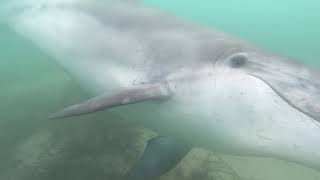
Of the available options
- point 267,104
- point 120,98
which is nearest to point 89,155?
point 120,98

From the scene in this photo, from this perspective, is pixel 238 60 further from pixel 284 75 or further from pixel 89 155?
pixel 89 155

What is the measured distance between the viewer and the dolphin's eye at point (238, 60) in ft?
14.0

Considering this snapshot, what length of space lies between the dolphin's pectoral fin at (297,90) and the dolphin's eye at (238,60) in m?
0.20

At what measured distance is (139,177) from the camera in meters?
5.54

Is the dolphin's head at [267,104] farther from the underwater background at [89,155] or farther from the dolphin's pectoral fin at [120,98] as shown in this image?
the underwater background at [89,155]

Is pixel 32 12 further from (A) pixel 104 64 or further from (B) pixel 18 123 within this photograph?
(A) pixel 104 64

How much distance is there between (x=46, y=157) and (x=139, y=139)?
1.38m

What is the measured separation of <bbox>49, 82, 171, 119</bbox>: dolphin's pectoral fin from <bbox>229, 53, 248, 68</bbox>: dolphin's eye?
0.66 metres

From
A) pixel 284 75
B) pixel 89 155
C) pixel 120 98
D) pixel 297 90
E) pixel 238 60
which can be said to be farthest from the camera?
pixel 89 155

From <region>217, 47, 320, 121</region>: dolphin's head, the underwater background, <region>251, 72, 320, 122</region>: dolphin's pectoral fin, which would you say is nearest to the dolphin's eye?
<region>217, 47, 320, 121</region>: dolphin's head

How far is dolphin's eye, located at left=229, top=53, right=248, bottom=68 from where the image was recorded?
14.0 feet

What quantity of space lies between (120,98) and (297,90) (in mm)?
1624

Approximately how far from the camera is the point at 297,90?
3.83 meters

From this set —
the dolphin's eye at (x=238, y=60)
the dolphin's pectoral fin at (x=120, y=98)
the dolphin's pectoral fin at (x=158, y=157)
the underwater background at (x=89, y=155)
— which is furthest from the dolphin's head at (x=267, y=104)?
the dolphin's pectoral fin at (x=158, y=157)
